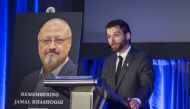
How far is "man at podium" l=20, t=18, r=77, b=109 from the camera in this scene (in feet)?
10.7

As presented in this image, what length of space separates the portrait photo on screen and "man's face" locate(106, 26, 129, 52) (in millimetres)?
427

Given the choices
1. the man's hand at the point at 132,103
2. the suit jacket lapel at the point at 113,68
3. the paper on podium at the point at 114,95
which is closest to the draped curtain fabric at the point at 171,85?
the suit jacket lapel at the point at 113,68

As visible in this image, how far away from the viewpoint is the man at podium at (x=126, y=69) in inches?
108

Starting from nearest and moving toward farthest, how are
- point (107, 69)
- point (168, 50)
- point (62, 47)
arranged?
point (107, 69)
point (62, 47)
point (168, 50)

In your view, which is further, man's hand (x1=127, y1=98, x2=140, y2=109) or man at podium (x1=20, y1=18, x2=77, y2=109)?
man at podium (x1=20, y1=18, x2=77, y2=109)

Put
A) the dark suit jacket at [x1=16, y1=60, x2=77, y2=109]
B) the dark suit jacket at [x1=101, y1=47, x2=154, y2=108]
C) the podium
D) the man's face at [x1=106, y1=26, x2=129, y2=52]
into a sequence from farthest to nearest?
the dark suit jacket at [x1=16, y1=60, x2=77, y2=109] < the man's face at [x1=106, y1=26, x2=129, y2=52] < the dark suit jacket at [x1=101, y1=47, x2=154, y2=108] < the podium

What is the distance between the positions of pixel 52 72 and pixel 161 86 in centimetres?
142

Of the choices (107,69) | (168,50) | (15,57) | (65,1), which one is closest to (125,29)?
(107,69)

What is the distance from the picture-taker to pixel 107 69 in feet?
9.70

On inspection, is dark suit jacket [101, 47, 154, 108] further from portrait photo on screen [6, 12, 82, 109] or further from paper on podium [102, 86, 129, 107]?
paper on podium [102, 86, 129, 107]

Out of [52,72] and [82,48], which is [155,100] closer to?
[82,48]

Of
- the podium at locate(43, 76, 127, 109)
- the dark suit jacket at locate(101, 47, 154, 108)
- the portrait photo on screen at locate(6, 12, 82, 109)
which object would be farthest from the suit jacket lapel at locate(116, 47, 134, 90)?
the podium at locate(43, 76, 127, 109)

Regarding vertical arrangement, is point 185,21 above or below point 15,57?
above

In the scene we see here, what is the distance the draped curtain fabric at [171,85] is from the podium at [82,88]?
2.57 metres
